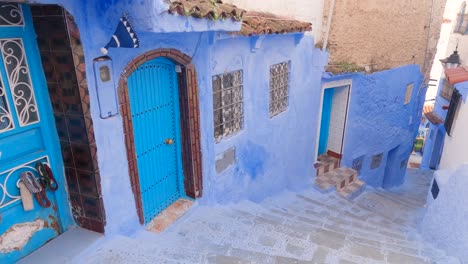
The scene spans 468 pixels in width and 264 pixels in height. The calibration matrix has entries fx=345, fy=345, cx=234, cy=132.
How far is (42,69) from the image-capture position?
10.5 ft

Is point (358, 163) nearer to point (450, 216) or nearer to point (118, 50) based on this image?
point (450, 216)

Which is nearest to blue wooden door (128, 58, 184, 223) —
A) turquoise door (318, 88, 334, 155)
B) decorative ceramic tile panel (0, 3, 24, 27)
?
decorative ceramic tile panel (0, 3, 24, 27)

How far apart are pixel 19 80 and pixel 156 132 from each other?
1704 millimetres

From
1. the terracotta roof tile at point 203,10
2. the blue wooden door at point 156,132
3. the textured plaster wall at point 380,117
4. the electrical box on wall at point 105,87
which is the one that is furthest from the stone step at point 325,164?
the electrical box on wall at point 105,87

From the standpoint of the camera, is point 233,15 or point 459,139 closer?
point 233,15

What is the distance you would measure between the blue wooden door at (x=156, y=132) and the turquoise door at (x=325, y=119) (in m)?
5.21

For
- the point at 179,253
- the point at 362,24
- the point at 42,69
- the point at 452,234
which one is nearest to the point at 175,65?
the point at 42,69

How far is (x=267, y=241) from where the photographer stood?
436cm

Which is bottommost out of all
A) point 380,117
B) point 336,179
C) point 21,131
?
point 336,179

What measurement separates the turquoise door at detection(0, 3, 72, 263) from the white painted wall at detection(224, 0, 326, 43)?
3453 millimetres

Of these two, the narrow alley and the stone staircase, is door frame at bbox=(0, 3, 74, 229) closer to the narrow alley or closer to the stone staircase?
the narrow alley

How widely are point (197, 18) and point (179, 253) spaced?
101 inches

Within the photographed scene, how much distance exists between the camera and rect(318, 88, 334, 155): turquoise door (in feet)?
29.3

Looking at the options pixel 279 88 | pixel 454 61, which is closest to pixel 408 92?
pixel 454 61
